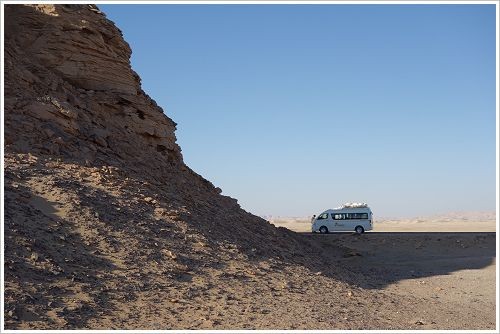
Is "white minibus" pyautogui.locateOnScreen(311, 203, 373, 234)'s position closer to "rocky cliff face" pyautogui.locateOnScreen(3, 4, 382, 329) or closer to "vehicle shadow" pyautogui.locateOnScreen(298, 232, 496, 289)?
"vehicle shadow" pyautogui.locateOnScreen(298, 232, 496, 289)

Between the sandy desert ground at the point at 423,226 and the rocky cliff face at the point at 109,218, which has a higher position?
the sandy desert ground at the point at 423,226

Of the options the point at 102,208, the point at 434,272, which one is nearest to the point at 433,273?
the point at 434,272

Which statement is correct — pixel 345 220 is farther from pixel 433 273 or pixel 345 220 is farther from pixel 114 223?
pixel 114 223

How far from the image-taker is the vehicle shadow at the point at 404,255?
71.1ft

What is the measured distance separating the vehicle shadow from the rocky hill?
199 centimetres

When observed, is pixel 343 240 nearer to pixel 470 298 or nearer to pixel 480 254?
pixel 480 254

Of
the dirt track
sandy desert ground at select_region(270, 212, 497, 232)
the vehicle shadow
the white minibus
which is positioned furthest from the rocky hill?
sandy desert ground at select_region(270, 212, 497, 232)

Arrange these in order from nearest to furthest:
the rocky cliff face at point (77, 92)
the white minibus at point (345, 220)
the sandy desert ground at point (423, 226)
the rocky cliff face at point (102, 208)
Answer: the rocky cliff face at point (102, 208) < the rocky cliff face at point (77, 92) < the white minibus at point (345, 220) < the sandy desert ground at point (423, 226)

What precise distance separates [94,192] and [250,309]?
19.5 ft

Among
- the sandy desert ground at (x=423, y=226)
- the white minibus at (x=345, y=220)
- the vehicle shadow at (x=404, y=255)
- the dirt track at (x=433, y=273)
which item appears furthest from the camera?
the sandy desert ground at (x=423, y=226)

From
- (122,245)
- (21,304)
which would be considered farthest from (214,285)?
(21,304)

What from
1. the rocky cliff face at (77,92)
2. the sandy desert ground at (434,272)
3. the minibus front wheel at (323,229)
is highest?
the rocky cliff face at (77,92)

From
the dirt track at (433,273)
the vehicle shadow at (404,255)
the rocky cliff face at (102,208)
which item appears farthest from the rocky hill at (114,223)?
the vehicle shadow at (404,255)

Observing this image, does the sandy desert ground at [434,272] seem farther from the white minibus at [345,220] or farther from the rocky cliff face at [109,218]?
the white minibus at [345,220]
